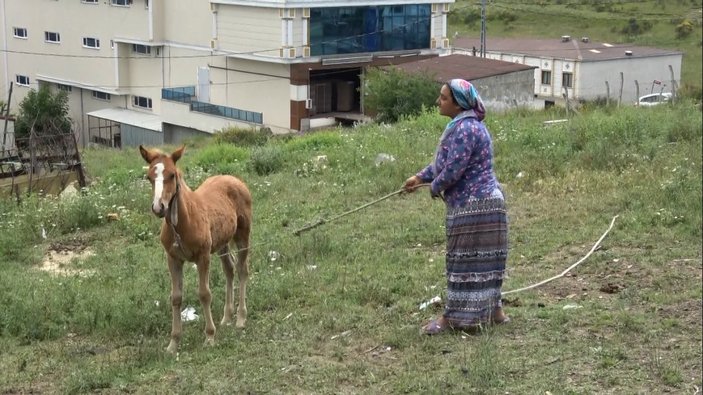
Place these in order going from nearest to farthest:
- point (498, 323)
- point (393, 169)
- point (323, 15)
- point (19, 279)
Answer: point (498, 323)
point (19, 279)
point (393, 169)
point (323, 15)

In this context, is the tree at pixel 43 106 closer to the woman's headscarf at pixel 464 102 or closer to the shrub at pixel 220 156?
the shrub at pixel 220 156

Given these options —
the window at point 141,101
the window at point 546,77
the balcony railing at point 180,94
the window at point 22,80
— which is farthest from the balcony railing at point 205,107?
the window at point 546,77

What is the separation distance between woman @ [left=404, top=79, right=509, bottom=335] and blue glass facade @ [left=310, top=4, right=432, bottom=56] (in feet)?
111

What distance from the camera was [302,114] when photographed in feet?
131

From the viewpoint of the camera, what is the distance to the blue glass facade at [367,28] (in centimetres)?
3984

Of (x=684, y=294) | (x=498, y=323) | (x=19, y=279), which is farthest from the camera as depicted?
(x=19, y=279)

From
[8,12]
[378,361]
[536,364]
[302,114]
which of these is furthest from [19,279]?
[8,12]

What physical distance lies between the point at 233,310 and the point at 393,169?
5688 millimetres

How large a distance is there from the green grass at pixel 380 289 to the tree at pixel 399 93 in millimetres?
15349

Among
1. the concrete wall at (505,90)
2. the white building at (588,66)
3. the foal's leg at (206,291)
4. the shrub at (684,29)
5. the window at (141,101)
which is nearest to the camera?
the shrub at (684,29)

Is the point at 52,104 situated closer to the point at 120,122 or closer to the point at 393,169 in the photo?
the point at 120,122

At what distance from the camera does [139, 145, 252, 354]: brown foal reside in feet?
20.0

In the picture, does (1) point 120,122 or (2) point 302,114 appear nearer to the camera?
(2) point 302,114

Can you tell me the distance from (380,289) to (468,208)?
1.53 metres
